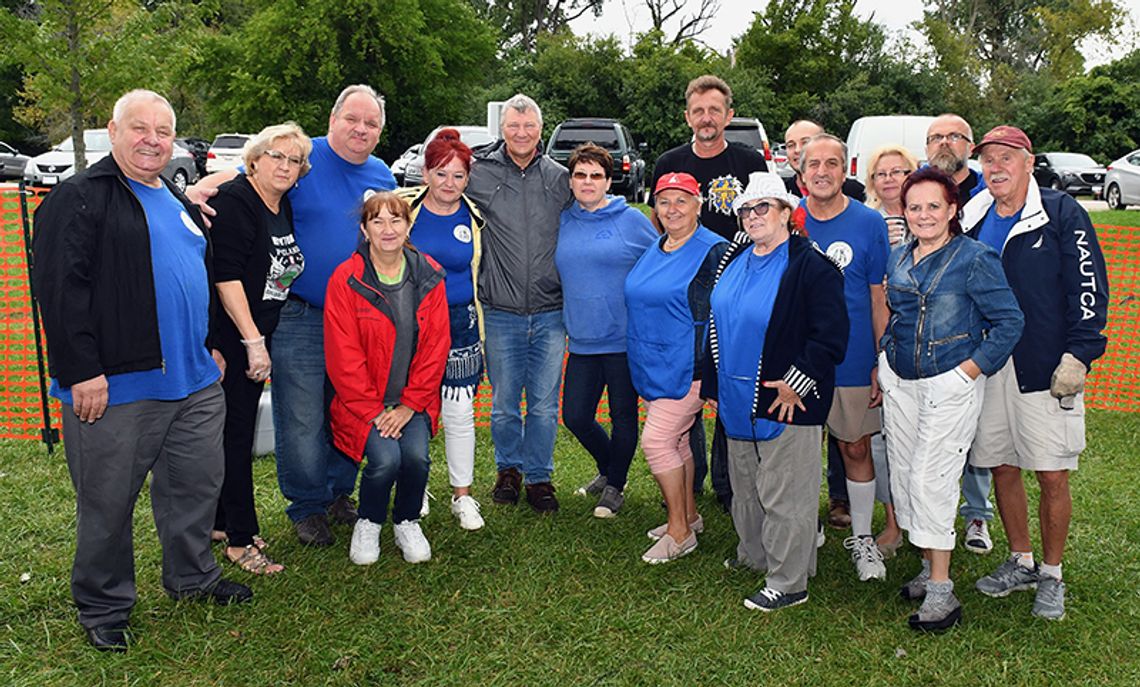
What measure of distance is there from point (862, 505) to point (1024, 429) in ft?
2.90

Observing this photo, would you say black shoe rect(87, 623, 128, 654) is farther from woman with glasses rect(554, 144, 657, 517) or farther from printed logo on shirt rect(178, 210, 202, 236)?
woman with glasses rect(554, 144, 657, 517)

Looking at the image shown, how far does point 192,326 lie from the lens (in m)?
3.57

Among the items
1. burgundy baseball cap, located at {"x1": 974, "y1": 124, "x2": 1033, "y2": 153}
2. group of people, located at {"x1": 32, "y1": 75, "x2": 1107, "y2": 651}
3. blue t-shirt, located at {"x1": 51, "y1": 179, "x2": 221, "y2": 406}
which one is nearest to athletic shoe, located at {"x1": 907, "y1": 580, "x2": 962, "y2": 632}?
group of people, located at {"x1": 32, "y1": 75, "x2": 1107, "y2": 651}

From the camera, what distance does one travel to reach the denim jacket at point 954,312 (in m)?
3.54

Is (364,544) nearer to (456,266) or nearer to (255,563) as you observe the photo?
(255,563)

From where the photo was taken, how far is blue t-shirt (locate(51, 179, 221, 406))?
11.2ft

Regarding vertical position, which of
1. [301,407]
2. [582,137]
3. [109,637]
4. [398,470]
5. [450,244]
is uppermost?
[582,137]

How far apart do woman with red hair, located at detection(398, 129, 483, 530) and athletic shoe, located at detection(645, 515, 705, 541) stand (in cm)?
93

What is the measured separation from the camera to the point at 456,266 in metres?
4.60

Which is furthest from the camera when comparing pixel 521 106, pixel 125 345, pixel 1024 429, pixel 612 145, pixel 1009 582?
pixel 612 145

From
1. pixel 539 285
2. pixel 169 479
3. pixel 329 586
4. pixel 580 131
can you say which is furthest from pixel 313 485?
pixel 580 131

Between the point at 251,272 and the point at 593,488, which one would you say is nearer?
the point at 251,272

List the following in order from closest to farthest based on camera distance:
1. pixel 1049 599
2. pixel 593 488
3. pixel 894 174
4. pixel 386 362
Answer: pixel 1049 599
pixel 386 362
pixel 894 174
pixel 593 488

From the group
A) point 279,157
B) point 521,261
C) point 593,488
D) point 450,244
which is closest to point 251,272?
point 279,157
